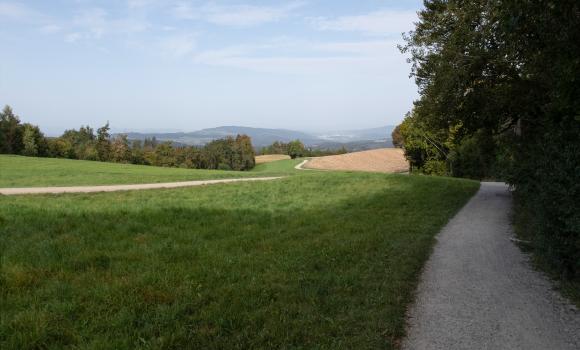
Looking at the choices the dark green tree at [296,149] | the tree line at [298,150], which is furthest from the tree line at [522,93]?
the dark green tree at [296,149]

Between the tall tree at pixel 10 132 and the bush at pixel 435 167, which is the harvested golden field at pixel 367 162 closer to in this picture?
the bush at pixel 435 167

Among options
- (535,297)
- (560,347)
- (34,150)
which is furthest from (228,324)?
(34,150)

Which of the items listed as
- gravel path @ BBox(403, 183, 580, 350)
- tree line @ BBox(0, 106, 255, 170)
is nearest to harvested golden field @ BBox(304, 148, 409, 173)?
tree line @ BBox(0, 106, 255, 170)

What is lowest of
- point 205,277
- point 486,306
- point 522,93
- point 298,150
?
point 486,306

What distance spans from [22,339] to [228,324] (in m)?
2.10

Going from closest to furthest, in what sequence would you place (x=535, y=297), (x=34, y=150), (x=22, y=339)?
(x=22, y=339), (x=535, y=297), (x=34, y=150)

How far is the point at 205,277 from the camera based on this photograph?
6.28m

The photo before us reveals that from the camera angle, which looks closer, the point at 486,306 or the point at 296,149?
the point at 486,306

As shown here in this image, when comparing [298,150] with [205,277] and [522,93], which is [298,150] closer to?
[522,93]

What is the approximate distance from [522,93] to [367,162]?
52628 millimetres

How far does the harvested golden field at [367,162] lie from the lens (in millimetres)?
60312

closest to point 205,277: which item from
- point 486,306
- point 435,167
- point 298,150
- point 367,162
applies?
point 486,306

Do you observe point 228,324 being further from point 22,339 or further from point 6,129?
point 6,129

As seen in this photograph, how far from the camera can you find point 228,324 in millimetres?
4738
